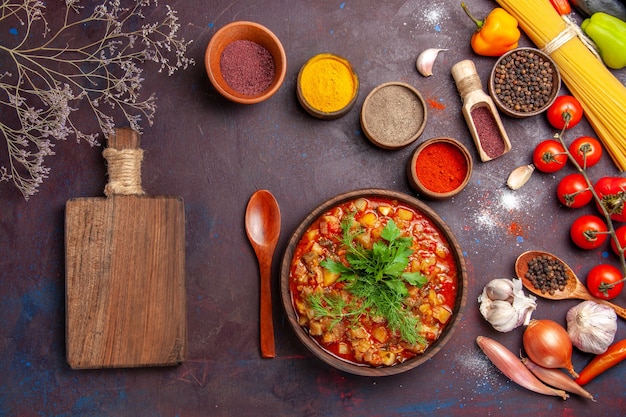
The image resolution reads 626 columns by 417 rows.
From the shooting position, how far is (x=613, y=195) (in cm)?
288

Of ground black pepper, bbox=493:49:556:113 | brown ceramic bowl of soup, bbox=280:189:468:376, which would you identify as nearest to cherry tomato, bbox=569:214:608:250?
ground black pepper, bbox=493:49:556:113

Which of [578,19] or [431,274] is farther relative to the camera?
[578,19]

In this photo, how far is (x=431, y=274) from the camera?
8.90ft

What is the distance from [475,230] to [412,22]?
1130 mm

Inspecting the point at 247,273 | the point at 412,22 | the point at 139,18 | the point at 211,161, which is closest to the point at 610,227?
the point at 412,22

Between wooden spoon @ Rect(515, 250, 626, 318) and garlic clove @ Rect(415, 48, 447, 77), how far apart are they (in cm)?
105

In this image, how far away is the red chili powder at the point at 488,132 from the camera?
2.98 meters

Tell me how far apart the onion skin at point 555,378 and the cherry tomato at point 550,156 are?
3.20ft

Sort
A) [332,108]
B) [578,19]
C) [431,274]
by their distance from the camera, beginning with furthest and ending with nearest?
[578,19] → [332,108] → [431,274]

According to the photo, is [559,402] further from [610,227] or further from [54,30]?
[54,30]

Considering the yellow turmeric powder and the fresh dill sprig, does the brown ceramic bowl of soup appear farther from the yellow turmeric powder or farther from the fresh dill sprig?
the yellow turmeric powder

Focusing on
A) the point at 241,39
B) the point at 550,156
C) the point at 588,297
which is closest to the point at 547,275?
the point at 588,297

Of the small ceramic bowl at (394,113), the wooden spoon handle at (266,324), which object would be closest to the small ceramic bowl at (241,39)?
the small ceramic bowl at (394,113)

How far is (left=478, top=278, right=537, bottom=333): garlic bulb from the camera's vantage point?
9.34ft
